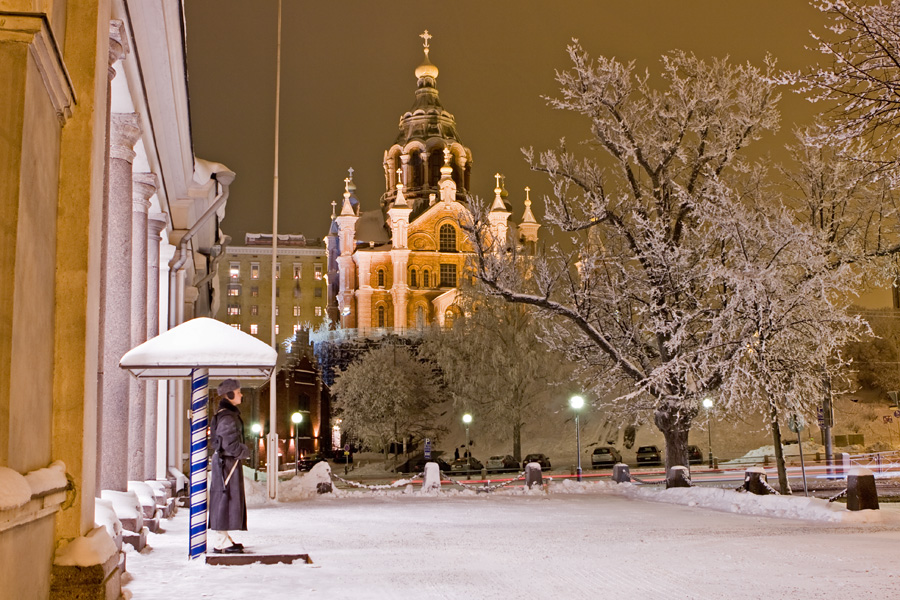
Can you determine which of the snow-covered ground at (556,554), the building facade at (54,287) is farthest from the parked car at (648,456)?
the building facade at (54,287)

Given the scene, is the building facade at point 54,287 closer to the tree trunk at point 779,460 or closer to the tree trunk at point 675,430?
the tree trunk at point 675,430

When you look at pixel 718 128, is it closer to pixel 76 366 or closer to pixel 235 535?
pixel 235 535

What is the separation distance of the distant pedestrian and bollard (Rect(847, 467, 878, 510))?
10.6 meters

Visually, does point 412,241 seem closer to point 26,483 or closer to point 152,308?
point 152,308

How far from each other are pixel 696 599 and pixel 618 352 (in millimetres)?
17063

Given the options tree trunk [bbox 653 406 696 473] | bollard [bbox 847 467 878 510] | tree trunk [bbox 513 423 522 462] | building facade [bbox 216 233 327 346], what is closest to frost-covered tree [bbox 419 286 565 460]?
tree trunk [bbox 513 423 522 462]

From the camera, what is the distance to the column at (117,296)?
12.3m

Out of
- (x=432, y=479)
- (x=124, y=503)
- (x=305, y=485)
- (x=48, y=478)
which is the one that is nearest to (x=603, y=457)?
(x=432, y=479)

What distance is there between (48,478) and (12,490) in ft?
4.74

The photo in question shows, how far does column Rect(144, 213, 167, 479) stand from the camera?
707 inches

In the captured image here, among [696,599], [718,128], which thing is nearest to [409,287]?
[718,128]

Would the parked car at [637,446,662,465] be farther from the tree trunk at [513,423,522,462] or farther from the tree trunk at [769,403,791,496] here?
the tree trunk at [769,403,791,496]

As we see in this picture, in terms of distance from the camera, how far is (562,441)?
63531mm

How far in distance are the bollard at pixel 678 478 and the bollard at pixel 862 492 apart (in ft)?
24.5
